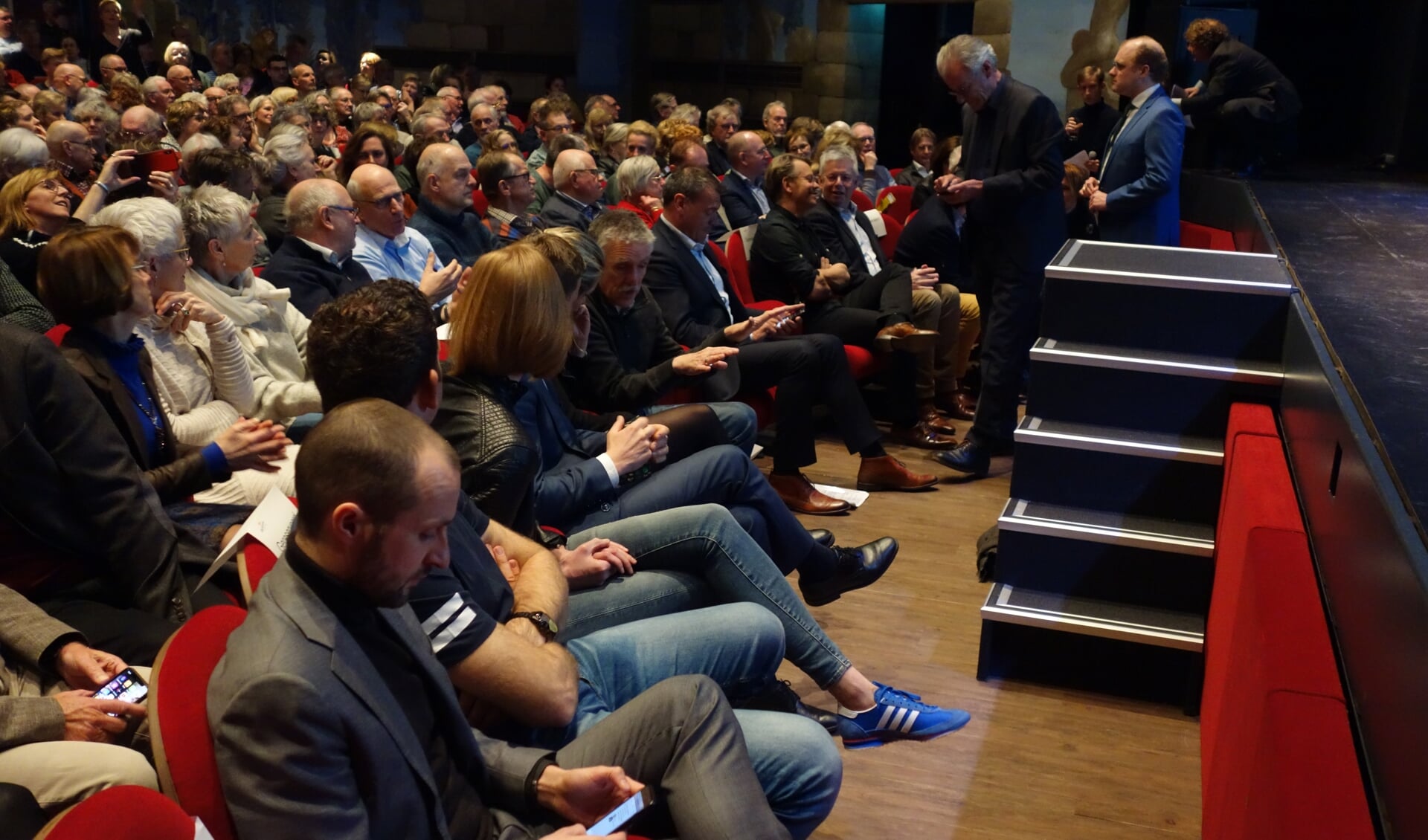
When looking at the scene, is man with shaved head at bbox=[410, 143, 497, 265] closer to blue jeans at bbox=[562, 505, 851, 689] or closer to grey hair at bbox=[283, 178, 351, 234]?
grey hair at bbox=[283, 178, 351, 234]

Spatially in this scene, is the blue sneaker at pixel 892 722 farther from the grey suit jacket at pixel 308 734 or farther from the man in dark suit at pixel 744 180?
the man in dark suit at pixel 744 180

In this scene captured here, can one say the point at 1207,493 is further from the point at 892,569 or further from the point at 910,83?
the point at 910,83

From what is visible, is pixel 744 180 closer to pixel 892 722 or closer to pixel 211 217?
pixel 211 217

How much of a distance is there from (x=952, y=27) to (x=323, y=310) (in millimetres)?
10501

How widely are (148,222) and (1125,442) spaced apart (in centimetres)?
231

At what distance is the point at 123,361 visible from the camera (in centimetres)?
230

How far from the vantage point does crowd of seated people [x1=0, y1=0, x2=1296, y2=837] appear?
52.5 inches

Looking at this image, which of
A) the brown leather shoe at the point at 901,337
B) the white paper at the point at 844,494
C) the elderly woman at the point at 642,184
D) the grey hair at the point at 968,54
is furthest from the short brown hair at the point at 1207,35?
the white paper at the point at 844,494

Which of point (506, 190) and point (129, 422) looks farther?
point (506, 190)

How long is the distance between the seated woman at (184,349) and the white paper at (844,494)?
6.59 ft

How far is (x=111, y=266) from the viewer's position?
220 centimetres

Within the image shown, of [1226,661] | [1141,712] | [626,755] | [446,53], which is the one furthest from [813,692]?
[446,53]

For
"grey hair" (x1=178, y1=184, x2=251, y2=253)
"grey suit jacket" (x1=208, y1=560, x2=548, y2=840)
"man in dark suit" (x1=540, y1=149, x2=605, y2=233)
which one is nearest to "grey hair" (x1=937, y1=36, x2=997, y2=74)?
"man in dark suit" (x1=540, y1=149, x2=605, y2=233)

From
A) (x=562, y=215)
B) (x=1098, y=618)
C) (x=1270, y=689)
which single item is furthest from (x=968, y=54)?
(x=1270, y=689)
